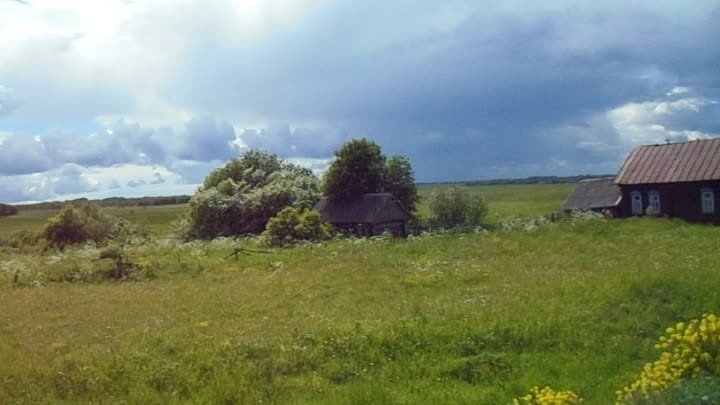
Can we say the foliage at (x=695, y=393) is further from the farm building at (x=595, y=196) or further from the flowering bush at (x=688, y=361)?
the farm building at (x=595, y=196)

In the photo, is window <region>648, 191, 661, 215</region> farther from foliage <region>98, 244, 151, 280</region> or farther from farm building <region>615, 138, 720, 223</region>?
foliage <region>98, 244, 151, 280</region>

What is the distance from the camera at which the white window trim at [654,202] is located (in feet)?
140

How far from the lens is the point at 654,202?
4284 cm

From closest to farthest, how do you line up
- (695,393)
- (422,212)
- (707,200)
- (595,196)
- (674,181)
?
(695,393) → (707,200) → (674,181) → (595,196) → (422,212)

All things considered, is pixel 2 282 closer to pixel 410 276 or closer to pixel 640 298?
pixel 410 276

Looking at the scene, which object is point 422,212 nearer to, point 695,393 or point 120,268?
point 120,268

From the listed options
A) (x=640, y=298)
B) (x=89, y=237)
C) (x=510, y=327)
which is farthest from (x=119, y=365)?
(x=89, y=237)

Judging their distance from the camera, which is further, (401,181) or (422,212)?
(422,212)

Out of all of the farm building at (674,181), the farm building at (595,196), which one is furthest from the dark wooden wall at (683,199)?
the farm building at (595,196)

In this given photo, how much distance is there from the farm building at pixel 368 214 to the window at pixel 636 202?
1482 centimetres

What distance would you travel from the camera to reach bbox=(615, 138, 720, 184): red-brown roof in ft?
134

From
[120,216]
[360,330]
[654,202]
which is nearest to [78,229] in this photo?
[120,216]

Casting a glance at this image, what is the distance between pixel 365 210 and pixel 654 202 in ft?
59.5

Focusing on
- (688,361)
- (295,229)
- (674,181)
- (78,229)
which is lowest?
(688,361)
